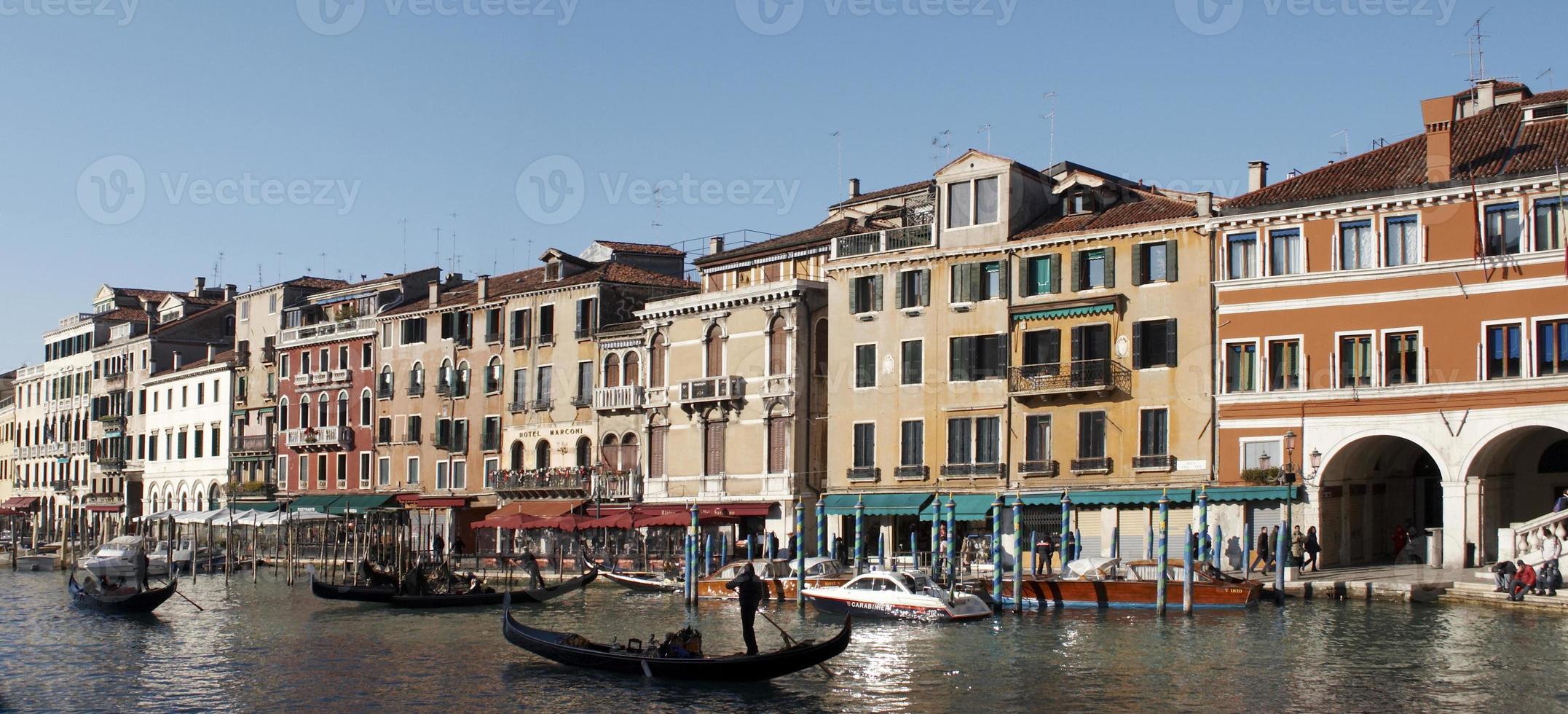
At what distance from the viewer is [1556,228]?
36344 mm

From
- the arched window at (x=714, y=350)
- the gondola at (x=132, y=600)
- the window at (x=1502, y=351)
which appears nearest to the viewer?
the window at (x=1502, y=351)

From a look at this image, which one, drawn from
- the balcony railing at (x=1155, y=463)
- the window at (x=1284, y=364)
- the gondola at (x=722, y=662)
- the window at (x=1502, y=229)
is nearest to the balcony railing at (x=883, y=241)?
the balcony railing at (x=1155, y=463)

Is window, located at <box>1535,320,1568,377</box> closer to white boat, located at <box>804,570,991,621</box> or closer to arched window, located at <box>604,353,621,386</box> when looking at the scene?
white boat, located at <box>804,570,991,621</box>

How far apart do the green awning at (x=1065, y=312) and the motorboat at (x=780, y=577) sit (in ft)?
27.5

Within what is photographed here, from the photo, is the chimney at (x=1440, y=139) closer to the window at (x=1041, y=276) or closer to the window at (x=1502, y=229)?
the window at (x=1502, y=229)

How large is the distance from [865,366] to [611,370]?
1195 cm

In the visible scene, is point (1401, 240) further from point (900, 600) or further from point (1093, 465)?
point (900, 600)

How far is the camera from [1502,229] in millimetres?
37219

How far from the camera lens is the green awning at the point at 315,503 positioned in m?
65.9

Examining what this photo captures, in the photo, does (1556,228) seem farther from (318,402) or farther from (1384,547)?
(318,402)

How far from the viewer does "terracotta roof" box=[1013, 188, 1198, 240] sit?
140ft

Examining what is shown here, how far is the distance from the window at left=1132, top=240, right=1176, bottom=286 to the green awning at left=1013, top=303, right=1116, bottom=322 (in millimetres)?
1000

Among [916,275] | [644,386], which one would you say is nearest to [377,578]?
[644,386]

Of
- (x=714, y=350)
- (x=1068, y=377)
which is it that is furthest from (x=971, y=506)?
(x=714, y=350)
